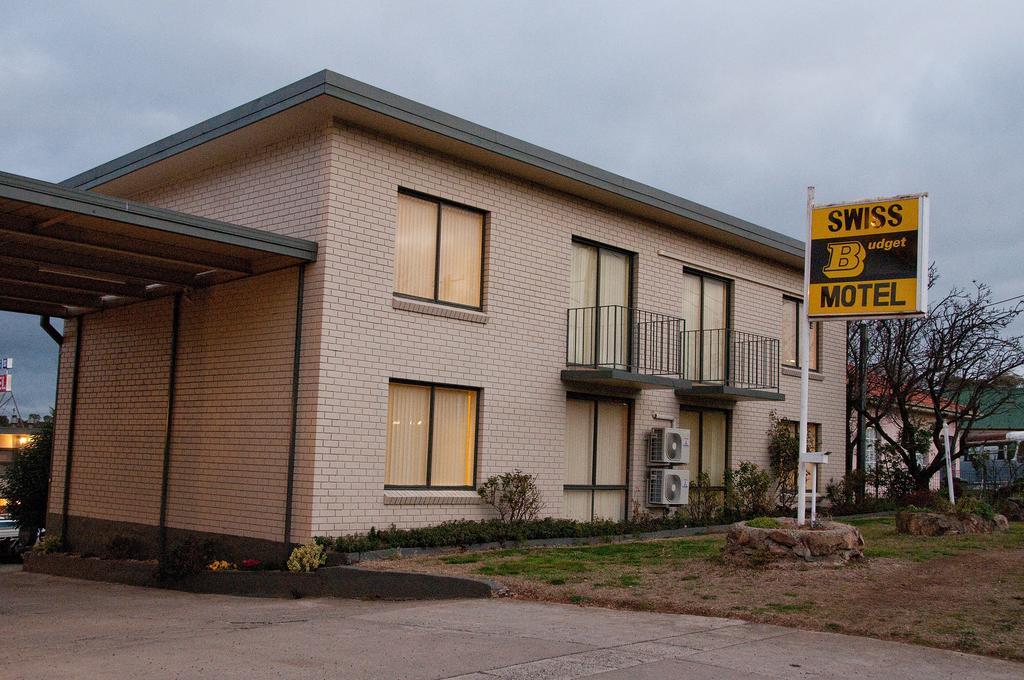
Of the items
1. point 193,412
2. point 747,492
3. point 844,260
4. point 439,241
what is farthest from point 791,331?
point 193,412

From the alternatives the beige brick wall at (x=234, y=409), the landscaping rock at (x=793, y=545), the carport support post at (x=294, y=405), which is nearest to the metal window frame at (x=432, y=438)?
the carport support post at (x=294, y=405)

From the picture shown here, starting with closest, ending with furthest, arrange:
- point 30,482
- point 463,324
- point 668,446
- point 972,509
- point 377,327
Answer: point 377,327
point 463,324
point 972,509
point 668,446
point 30,482

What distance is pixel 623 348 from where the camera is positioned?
1867 cm

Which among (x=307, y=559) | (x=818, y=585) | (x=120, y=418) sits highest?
(x=120, y=418)

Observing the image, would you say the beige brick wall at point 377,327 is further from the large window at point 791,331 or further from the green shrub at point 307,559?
the large window at point 791,331

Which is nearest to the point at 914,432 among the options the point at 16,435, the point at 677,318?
the point at 677,318

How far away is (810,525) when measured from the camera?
12.9 meters

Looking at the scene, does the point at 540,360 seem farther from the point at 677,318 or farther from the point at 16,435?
the point at 16,435

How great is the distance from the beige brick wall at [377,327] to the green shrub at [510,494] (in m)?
0.21

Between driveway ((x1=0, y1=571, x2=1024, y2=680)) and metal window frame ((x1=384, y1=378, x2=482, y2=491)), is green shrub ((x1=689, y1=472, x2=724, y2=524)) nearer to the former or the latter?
metal window frame ((x1=384, y1=378, x2=482, y2=491))

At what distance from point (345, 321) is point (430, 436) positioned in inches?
91.1

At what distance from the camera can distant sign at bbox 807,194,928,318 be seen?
12766 mm

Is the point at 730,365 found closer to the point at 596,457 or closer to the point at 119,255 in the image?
the point at 596,457

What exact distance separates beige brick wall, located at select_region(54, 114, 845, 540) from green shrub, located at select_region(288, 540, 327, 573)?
1.06 feet
